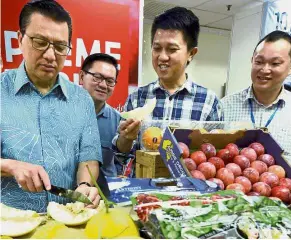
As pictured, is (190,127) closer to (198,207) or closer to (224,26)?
(198,207)

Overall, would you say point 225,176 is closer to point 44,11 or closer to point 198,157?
point 198,157

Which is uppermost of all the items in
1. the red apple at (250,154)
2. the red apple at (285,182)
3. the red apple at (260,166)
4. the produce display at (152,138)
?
the produce display at (152,138)

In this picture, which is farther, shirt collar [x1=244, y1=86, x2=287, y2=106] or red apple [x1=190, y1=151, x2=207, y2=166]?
shirt collar [x1=244, y1=86, x2=287, y2=106]

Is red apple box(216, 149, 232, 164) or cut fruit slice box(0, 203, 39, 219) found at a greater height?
red apple box(216, 149, 232, 164)

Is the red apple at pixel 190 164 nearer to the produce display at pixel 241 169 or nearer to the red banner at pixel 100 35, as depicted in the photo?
the produce display at pixel 241 169

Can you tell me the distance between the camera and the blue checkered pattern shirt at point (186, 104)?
5.25 ft

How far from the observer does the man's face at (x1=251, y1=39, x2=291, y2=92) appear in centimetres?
173

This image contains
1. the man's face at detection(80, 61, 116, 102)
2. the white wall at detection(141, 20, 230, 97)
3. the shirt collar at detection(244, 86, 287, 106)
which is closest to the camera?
the shirt collar at detection(244, 86, 287, 106)

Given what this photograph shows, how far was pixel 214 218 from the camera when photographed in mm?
637

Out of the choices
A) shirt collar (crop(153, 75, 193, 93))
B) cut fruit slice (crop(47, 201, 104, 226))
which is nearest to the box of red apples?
cut fruit slice (crop(47, 201, 104, 226))

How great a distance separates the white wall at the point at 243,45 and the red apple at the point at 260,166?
361 cm

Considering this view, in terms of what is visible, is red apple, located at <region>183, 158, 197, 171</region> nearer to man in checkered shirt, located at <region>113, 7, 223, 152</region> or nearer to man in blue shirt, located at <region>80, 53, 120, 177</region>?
man in checkered shirt, located at <region>113, 7, 223, 152</region>

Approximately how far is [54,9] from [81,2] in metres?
1.50

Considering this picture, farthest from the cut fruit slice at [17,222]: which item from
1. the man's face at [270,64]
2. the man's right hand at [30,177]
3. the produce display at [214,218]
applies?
the man's face at [270,64]
